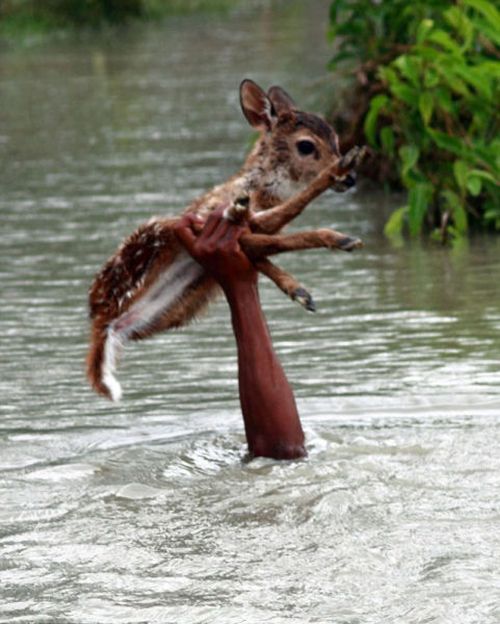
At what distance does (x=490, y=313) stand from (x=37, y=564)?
4160 millimetres

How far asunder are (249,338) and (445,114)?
5287mm

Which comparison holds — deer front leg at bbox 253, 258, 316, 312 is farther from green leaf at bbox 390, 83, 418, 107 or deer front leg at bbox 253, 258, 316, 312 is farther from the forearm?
green leaf at bbox 390, 83, 418, 107

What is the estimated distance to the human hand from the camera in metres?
6.07

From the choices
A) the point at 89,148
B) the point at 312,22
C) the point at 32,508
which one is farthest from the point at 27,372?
the point at 312,22

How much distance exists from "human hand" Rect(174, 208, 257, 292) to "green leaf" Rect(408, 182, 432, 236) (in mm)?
4997

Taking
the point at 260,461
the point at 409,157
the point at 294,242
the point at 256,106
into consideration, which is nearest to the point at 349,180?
the point at 294,242

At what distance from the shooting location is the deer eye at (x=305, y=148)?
662cm

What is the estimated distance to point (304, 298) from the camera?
18.4ft

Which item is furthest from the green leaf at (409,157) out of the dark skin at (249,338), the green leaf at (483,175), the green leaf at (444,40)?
the dark skin at (249,338)

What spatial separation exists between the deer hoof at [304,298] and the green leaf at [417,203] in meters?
5.49

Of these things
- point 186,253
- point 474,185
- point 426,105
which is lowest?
point 474,185

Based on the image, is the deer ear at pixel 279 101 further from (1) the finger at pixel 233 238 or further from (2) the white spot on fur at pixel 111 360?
(2) the white spot on fur at pixel 111 360

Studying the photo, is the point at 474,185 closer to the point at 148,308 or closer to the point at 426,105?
the point at 426,105

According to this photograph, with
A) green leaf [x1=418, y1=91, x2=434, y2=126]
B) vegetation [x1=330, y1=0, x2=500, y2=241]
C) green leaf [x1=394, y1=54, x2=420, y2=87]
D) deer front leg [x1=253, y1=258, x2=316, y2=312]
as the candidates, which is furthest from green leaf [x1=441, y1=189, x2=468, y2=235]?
deer front leg [x1=253, y1=258, x2=316, y2=312]
